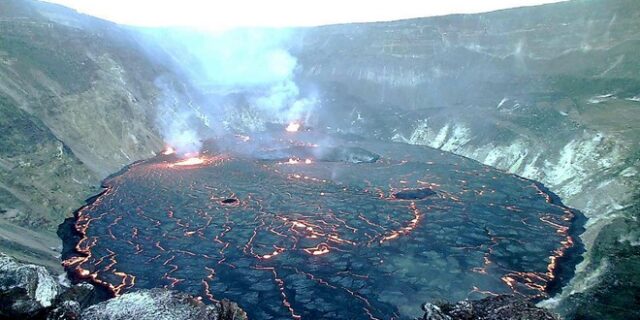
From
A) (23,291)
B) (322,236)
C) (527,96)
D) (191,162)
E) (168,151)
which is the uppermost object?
(527,96)

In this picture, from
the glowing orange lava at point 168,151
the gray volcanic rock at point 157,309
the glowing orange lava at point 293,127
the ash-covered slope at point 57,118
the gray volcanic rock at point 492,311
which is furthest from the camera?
the glowing orange lava at point 293,127

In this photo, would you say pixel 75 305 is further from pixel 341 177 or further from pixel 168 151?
pixel 168 151

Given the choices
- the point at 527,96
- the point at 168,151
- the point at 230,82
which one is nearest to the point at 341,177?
the point at 168,151

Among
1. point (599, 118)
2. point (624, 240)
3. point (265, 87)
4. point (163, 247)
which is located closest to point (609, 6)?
point (599, 118)

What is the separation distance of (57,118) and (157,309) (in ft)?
167

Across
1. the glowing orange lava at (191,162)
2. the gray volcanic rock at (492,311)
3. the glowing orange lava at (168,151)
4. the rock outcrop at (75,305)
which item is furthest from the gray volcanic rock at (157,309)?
the glowing orange lava at (168,151)

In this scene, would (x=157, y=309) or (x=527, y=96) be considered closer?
(x=157, y=309)

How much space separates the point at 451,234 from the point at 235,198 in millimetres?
23269

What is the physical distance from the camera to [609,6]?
81188mm

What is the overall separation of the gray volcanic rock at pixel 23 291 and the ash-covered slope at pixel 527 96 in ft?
80.8

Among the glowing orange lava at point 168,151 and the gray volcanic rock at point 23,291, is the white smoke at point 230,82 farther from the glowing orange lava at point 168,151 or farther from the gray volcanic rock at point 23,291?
the gray volcanic rock at point 23,291

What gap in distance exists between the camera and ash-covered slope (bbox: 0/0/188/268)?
122 ft

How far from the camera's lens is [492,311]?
1407cm

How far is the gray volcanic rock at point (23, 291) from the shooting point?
14.6 meters
